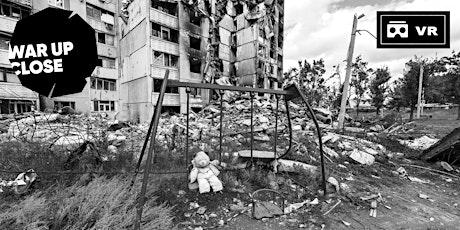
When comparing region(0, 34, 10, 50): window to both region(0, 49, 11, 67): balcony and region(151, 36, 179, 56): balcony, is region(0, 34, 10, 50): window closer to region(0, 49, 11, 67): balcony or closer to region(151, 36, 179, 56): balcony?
region(0, 49, 11, 67): balcony

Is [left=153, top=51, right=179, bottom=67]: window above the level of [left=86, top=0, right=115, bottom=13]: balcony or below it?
below

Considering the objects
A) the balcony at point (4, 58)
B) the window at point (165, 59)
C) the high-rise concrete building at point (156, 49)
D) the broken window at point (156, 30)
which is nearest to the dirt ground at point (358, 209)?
the high-rise concrete building at point (156, 49)

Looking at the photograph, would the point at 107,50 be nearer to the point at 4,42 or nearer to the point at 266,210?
the point at 4,42

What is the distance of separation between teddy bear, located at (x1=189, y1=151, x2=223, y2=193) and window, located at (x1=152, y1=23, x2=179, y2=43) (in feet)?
49.4

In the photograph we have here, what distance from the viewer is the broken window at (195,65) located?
17.7 meters

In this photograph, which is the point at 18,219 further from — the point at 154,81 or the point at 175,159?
the point at 154,81

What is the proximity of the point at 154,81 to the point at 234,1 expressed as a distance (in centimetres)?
1557

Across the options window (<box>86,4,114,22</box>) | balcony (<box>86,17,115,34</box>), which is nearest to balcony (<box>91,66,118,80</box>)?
balcony (<box>86,17,115,34</box>)

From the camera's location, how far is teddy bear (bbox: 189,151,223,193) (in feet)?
9.35

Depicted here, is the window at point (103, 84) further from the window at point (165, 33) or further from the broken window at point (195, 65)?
the broken window at point (195, 65)

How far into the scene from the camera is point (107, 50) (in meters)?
18.4

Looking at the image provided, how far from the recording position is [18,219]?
1.66 metres

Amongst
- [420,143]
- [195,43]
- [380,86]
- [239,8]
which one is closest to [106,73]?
[195,43]

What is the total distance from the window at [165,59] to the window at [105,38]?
284 inches
